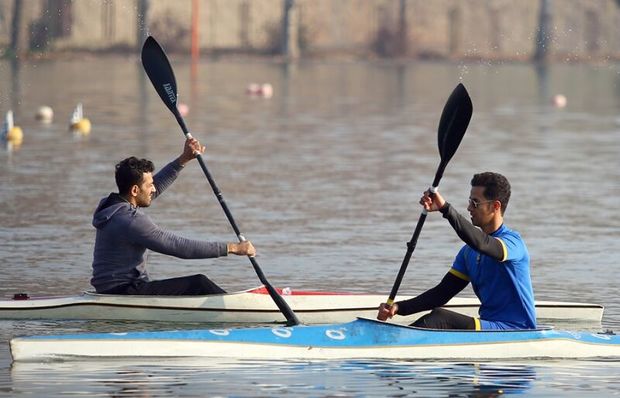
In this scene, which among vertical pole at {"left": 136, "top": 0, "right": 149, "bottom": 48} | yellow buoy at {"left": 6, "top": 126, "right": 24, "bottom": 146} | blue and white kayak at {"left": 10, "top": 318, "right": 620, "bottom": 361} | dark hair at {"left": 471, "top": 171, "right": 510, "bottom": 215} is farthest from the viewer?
vertical pole at {"left": 136, "top": 0, "right": 149, "bottom": 48}

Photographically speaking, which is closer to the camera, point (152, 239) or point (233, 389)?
point (233, 389)

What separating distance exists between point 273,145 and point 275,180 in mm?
5318

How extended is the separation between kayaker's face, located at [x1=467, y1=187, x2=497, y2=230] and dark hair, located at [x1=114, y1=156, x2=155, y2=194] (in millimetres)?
2553

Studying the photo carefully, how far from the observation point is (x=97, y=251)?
12547 millimetres

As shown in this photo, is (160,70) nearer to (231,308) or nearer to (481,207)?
(231,308)

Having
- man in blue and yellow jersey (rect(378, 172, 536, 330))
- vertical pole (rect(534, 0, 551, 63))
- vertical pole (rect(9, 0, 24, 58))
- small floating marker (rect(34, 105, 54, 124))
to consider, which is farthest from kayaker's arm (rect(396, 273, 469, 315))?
vertical pole (rect(534, 0, 551, 63))

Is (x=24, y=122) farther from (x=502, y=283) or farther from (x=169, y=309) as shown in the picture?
(x=502, y=283)

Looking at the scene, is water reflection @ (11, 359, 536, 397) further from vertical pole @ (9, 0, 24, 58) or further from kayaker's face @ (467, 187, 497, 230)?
vertical pole @ (9, 0, 24, 58)

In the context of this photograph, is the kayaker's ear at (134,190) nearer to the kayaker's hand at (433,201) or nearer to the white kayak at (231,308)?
the white kayak at (231,308)

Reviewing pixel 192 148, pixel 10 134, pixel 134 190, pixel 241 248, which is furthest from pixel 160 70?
pixel 10 134

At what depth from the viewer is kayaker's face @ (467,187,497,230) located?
10.9m

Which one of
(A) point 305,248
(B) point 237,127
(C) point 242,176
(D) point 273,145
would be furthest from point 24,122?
(A) point 305,248

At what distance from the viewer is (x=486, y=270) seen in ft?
36.1

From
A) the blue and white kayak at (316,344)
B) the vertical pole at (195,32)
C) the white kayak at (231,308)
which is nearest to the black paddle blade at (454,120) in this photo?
the white kayak at (231,308)
